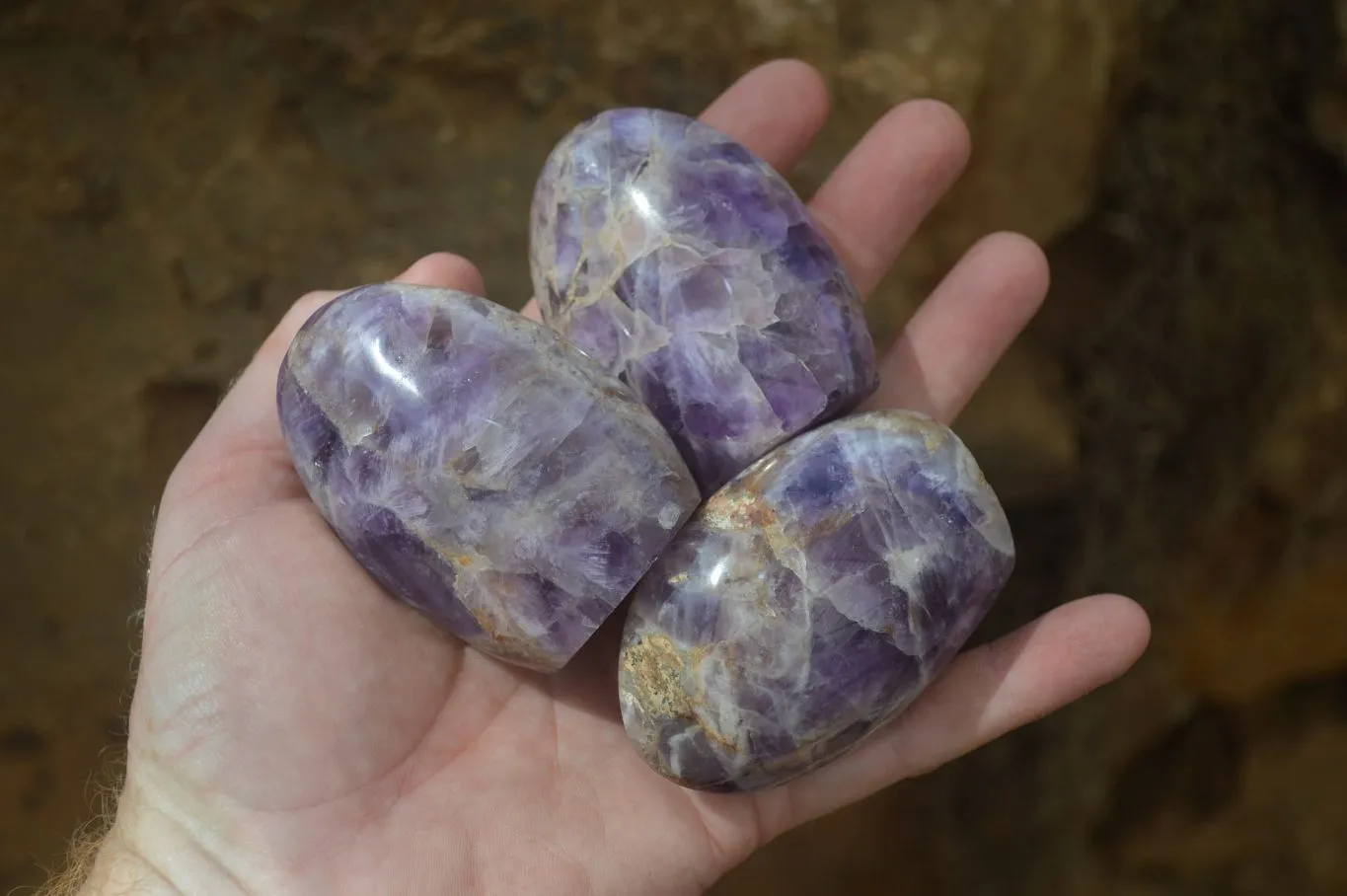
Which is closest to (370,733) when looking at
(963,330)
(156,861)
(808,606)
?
(156,861)

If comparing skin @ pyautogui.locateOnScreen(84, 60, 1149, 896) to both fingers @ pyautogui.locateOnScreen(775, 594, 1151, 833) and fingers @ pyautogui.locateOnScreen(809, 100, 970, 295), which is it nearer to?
fingers @ pyautogui.locateOnScreen(775, 594, 1151, 833)

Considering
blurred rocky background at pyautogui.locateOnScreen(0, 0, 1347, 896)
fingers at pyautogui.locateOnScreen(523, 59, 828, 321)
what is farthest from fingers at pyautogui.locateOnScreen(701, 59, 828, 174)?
blurred rocky background at pyautogui.locateOnScreen(0, 0, 1347, 896)

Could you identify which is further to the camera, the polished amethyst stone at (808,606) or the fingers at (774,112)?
the fingers at (774,112)

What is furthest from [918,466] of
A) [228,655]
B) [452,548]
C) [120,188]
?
[120,188]

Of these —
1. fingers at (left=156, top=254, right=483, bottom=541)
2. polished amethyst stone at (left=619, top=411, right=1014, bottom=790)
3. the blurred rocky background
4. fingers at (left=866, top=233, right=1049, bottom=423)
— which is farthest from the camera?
the blurred rocky background

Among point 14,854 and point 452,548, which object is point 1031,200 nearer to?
point 452,548

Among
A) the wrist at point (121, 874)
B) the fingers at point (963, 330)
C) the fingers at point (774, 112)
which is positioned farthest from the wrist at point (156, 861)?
the fingers at point (963, 330)

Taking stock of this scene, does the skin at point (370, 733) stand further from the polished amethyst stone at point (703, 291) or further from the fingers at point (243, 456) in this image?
the polished amethyst stone at point (703, 291)
